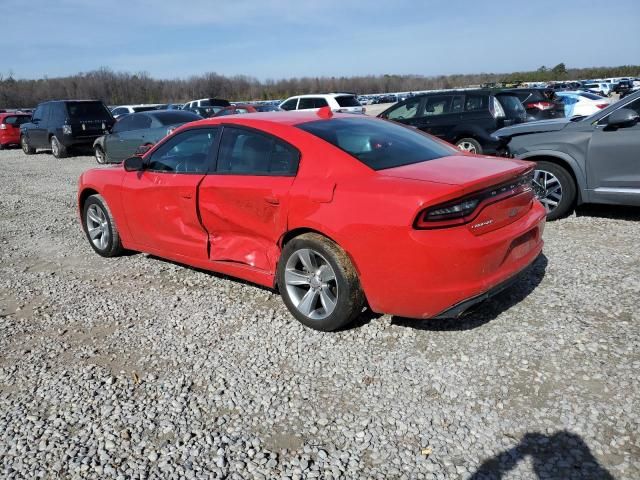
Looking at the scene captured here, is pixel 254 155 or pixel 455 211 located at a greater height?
pixel 254 155

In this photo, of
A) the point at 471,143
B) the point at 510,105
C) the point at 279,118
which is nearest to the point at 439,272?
the point at 279,118

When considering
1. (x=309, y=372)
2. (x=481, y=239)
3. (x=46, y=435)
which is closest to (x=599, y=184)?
(x=481, y=239)

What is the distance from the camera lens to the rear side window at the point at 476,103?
9.96 m

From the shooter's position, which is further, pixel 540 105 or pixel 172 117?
pixel 540 105

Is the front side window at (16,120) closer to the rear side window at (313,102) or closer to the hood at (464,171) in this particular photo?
the rear side window at (313,102)

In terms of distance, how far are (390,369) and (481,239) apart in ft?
3.14

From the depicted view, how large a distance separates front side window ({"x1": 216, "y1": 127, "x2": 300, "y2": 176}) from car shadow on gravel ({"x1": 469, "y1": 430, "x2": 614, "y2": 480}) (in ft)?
7.24

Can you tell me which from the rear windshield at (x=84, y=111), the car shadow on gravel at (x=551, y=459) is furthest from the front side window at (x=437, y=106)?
the rear windshield at (x=84, y=111)

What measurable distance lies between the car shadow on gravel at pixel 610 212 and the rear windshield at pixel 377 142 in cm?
317

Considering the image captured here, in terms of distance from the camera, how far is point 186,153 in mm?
4613

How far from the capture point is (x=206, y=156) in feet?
14.4

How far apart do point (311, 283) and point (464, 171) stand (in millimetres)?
1277

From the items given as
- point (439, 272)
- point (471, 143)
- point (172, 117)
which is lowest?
point (439, 272)

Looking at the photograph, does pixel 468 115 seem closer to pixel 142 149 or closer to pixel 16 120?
pixel 142 149
